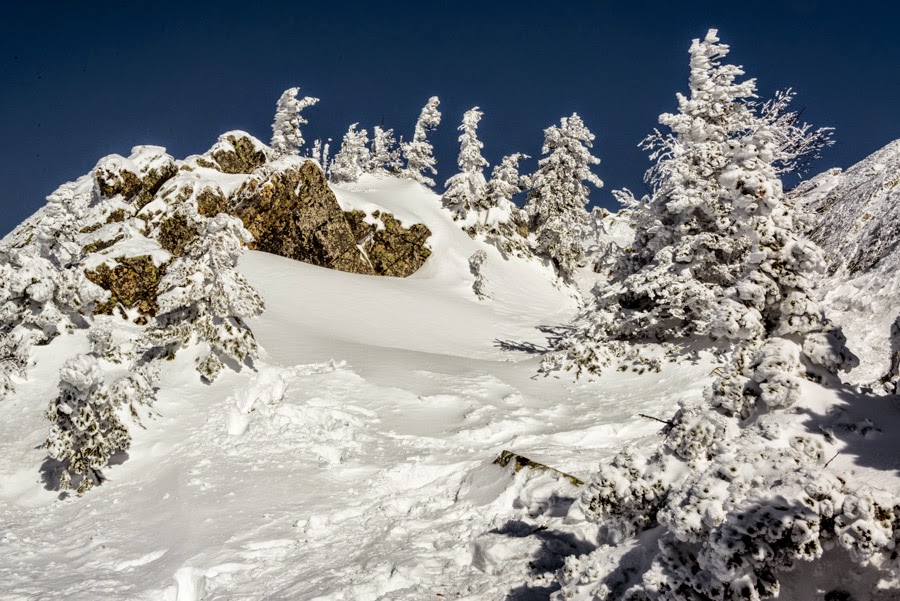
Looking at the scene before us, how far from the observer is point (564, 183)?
4838 cm

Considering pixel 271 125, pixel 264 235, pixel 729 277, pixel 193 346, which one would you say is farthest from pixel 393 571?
pixel 271 125

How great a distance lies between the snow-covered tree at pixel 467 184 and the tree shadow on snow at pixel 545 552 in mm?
38929

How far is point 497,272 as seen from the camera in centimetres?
3997

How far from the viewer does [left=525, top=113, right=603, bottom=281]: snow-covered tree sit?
4669 centimetres

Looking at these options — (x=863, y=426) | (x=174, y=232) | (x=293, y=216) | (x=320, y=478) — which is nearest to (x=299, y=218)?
(x=293, y=216)

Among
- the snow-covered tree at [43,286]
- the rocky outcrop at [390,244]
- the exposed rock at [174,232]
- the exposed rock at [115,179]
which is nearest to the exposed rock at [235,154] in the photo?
the exposed rock at [115,179]

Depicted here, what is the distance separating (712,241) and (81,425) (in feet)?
54.5

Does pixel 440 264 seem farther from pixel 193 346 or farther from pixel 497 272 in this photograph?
pixel 193 346

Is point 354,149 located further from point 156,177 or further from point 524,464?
point 524,464

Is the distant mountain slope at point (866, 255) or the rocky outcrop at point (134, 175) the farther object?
the rocky outcrop at point (134, 175)

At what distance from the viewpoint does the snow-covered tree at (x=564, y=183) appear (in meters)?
46.7

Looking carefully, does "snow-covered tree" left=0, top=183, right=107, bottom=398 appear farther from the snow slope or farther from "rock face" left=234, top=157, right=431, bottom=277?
"rock face" left=234, top=157, right=431, bottom=277

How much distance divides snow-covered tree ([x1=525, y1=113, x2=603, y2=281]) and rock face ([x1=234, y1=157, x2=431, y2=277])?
1671cm

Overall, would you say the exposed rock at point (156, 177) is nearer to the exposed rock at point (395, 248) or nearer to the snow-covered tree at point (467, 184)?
the exposed rock at point (395, 248)
